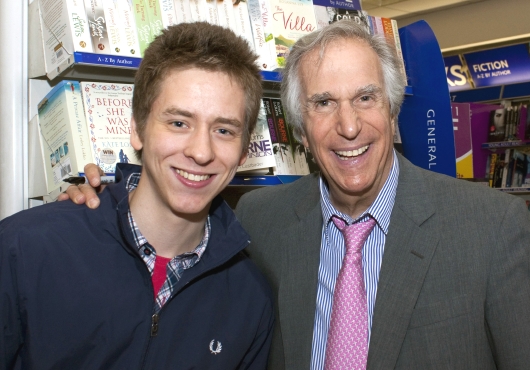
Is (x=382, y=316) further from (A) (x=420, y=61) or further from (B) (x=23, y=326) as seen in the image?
(A) (x=420, y=61)

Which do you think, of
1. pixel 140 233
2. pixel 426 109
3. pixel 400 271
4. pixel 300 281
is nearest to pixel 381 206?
pixel 400 271

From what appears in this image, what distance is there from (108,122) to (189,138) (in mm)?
763

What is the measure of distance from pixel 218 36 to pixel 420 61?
7.48 feet

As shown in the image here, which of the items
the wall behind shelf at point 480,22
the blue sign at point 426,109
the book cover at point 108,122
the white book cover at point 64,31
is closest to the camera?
the white book cover at point 64,31

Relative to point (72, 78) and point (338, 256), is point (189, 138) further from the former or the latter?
point (72, 78)

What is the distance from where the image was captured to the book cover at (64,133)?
Result: 2.16m

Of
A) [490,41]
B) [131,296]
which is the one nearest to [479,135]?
[490,41]

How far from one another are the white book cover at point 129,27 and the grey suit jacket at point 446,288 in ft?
3.85

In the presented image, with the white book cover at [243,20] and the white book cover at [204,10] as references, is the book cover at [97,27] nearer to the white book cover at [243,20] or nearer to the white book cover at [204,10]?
the white book cover at [204,10]

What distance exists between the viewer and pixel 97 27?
2.19m

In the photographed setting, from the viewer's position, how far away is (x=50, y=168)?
225cm

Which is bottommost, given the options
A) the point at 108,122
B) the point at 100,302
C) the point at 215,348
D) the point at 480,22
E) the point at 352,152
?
the point at 215,348

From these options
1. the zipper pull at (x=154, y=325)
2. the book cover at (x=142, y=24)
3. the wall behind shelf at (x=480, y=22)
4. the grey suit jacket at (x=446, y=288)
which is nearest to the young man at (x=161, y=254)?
the zipper pull at (x=154, y=325)

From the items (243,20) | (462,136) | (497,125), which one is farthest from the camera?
(497,125)
